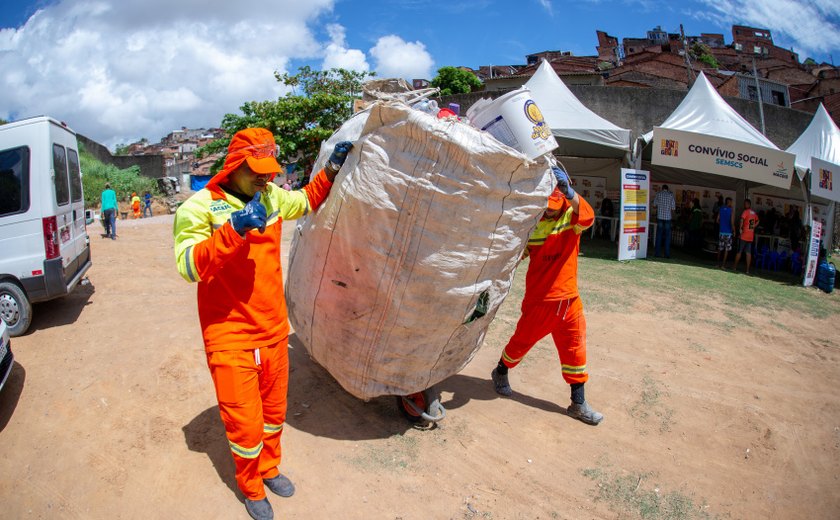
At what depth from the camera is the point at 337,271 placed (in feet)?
8.75

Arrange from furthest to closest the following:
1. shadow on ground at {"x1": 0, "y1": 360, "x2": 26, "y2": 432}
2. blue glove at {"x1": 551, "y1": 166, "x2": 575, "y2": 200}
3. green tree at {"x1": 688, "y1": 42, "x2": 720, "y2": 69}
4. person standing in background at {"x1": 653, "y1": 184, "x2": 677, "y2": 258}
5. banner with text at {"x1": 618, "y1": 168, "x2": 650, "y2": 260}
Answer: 1. green tree at {"x1": 688, "y1": 42, "x2": 720, "y2": 69}
2. person standing in background at {"x1": 653, "y1": 184, "x2": 677, "y2": 258}
3. banner with text at {"x1": 618, "y1": 168, "x2": 650, "y2": 260}
4. shadow on ground at {"x1": 0, "y1": 360, "x2": 26, "y2": 432}
5. blue glove at {"x1": 551, "y1": 166, "x2": 575, "y2": 200}

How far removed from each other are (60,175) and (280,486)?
4.54 m

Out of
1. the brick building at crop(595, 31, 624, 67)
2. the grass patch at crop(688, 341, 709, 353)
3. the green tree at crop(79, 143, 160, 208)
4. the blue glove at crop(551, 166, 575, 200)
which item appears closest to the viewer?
the blue glove at crop(551, 166, 575, 200)

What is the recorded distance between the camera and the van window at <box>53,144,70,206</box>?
5.18 meters

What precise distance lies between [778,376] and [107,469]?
5099 millimetres

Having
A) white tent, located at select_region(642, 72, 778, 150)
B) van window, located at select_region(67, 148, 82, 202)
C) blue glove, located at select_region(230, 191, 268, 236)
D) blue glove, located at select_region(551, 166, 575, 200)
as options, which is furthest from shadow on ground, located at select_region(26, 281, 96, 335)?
white tent, located at select_region(642, 72, 778, 150)

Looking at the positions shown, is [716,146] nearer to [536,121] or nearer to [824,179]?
[824,179]

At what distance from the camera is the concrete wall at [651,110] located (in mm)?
14719

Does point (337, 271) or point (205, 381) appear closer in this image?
point (337, 271)

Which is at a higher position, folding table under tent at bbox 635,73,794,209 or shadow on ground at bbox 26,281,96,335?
folding table under tent at bbox 635,73,794,209

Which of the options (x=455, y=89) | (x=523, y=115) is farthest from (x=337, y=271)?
(x=455, y=89)

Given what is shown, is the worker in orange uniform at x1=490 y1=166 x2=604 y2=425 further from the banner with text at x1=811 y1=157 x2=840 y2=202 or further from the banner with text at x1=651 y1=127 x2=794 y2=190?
the banner with text at x1=811 y1=157 x2=840 y2=202

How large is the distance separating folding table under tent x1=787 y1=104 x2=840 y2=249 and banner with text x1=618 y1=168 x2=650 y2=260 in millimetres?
2399

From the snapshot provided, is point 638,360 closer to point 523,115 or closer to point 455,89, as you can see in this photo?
point 523,115
